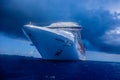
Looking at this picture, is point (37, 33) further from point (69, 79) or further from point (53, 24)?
point (69, 79)

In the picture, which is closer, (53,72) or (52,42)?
(53,72)

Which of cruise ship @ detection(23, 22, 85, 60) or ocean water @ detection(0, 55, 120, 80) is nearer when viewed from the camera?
ocean water @ detection(0, 55, 120, 80)

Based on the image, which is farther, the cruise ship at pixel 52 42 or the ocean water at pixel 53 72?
the cruise ship at pixel 52 42

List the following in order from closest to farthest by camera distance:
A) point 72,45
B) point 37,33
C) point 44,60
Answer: point 37,33 → point 72,45 → point 44,60

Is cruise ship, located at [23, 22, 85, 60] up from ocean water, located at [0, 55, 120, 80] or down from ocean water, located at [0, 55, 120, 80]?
up

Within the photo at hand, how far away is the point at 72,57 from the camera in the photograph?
45.8m

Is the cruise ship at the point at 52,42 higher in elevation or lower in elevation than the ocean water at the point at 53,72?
higher

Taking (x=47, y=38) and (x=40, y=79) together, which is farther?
(x=47, y=38)

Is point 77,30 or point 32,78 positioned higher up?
point 77,30

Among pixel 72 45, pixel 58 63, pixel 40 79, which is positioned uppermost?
pixel 72 45

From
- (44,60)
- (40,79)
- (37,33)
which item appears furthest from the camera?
(44,60)

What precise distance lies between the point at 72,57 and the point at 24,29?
9.76 meters

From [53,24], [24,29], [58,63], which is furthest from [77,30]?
[24,29]

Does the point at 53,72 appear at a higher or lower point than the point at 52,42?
lower
